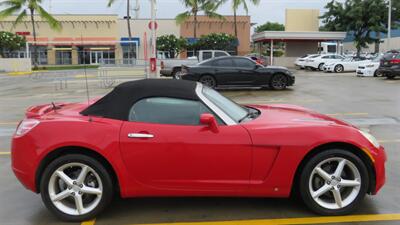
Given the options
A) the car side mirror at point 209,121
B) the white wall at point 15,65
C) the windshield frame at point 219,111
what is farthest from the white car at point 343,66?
the car side mirror at point 209,121

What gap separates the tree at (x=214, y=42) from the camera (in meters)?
49.4

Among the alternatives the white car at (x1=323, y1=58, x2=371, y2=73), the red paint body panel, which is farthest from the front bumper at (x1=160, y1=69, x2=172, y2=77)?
the red paint body panel

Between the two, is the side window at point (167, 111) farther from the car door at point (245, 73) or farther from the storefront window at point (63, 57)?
the storefront window at point (63, 57)

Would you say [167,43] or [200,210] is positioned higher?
[167,43]

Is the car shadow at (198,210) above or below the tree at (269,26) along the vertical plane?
below

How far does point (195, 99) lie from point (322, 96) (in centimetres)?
1222

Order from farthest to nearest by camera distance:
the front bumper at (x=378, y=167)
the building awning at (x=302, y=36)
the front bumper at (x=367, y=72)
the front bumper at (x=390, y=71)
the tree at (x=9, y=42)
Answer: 1. the tree at (x=9, y=42)
2. the building awning at (x=302, y=36)
3. the front bumper at (x=367, y=72)
4. the front bumper at (x=390, y=71)
5. the front bumper at (x=378, y=167)

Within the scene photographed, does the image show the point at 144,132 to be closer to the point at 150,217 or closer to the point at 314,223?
the point at 150,217

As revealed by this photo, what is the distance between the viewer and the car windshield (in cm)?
469

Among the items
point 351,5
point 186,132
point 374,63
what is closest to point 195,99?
point 186,132

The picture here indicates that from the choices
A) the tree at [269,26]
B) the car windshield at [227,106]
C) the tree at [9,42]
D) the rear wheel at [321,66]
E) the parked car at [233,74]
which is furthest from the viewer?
the tree at [269,26]

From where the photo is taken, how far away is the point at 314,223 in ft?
14.1

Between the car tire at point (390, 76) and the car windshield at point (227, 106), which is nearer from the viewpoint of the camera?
the car windshield at point (227, 106)

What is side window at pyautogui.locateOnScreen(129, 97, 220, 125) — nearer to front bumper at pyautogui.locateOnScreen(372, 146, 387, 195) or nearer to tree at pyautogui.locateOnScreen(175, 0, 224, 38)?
front bumper at pyautogui.locateOnScreen(372, 146, 387, 195)
